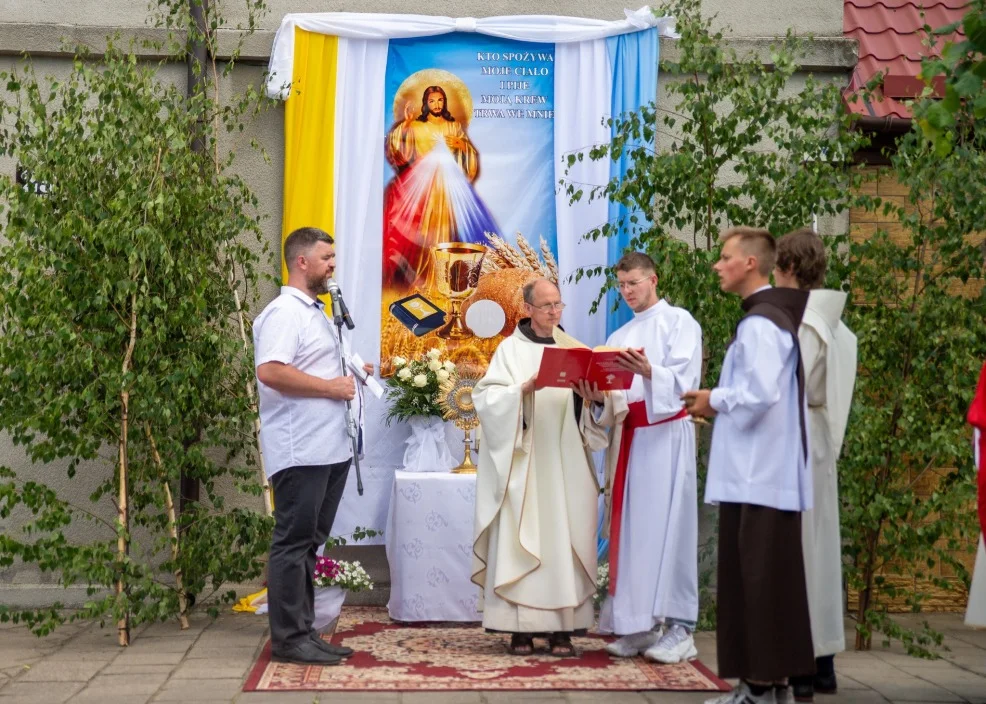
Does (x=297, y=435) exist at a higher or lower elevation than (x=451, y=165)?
lower

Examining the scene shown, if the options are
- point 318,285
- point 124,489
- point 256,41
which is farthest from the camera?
point 256,41

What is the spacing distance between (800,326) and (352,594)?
147 inches

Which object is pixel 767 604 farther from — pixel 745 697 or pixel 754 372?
pixel 754 372

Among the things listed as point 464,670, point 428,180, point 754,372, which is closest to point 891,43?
point 428,180

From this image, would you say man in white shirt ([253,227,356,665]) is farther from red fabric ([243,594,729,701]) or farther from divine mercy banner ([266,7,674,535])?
divine mercy banner ([266,7,674,535])

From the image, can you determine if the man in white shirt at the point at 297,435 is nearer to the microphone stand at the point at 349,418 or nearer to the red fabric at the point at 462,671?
the microphone stand at the point at 349,418

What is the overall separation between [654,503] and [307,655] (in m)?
1.78

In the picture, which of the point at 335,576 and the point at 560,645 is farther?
the point at 335,576

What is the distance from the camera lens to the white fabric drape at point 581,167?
7.64 metres

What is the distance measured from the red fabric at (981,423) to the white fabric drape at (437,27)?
377 centimetres

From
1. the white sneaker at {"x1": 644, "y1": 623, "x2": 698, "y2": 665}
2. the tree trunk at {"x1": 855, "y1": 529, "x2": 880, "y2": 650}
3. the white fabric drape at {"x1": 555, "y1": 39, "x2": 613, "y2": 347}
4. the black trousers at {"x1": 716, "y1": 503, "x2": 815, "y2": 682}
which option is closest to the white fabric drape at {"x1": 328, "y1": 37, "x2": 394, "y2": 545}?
the white fabric drape at {"x1": 555, "y1": 39, "x2": 613, "y2": 347}

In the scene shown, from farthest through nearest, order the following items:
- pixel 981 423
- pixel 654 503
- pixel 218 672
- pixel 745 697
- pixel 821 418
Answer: pixel 654 503 < pixel 218 672 < pixel 821 418 < pixel 745 697 < pixel 981 423

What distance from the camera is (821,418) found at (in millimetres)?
5172

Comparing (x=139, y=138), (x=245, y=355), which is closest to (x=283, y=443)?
(x=245, y=355)
